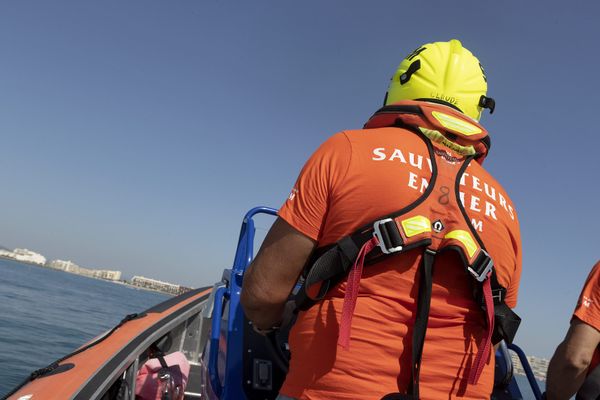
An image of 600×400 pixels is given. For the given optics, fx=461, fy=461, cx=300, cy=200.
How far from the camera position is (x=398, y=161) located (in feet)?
4.14

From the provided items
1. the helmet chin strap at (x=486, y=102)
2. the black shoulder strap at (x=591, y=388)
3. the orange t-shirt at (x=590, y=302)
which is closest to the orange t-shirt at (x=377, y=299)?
the helmet chin strap at (x=486, y=102)

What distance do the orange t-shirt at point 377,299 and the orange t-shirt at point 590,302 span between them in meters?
1.34

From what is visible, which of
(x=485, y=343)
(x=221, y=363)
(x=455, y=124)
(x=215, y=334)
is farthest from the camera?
(x=215, y=334)

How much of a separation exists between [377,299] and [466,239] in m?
0.29

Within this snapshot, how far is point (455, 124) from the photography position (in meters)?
1.40

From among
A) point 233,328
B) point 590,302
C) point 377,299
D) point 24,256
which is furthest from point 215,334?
point 24,256

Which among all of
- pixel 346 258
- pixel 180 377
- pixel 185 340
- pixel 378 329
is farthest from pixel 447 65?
pixel 185 340

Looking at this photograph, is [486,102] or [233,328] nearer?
[486,102]

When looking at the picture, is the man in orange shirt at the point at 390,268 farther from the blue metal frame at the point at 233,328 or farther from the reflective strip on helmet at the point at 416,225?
the blue metal frame at the point at 233,328

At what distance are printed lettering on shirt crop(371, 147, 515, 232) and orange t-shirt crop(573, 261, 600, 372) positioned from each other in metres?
1.27

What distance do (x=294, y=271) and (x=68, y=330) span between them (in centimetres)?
1680

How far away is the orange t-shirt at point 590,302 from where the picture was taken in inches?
90.9

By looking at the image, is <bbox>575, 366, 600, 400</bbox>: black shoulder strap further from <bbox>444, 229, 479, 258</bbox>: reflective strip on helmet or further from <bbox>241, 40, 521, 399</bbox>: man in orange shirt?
<bbox>444, 229, 479, 258</bbox>: reflective strip on helmet

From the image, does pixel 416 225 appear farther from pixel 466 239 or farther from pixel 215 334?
pixel 215 334
